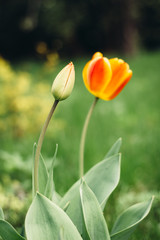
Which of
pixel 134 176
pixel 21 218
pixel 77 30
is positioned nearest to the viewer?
pixel 21 218

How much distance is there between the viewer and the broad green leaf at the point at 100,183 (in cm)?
94

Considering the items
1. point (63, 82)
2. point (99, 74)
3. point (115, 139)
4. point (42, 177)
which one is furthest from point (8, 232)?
point (115, 139)

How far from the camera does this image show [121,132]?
2.81 metres

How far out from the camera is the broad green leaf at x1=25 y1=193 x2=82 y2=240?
2.52ft

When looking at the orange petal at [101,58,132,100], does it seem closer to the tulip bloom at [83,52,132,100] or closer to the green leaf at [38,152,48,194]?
the tulip bloom at [83,52,132,100]

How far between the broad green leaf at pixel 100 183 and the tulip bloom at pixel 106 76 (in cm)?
22

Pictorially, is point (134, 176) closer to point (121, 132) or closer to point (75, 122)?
point (121, 132)

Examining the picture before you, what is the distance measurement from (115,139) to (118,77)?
1.67 m

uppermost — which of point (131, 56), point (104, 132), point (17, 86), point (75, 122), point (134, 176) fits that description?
point (131, 56)

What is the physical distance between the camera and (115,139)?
8.57 feet

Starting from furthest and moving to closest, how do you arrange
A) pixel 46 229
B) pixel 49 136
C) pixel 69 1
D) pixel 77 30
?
pixel 77 30, pixel 69 1, pixel 49 136, pixel 46 229

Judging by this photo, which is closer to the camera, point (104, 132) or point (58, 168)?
point (58, 168)

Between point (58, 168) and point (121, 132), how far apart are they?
39.7 inches

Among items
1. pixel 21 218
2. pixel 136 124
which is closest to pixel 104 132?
pixel 136 124
